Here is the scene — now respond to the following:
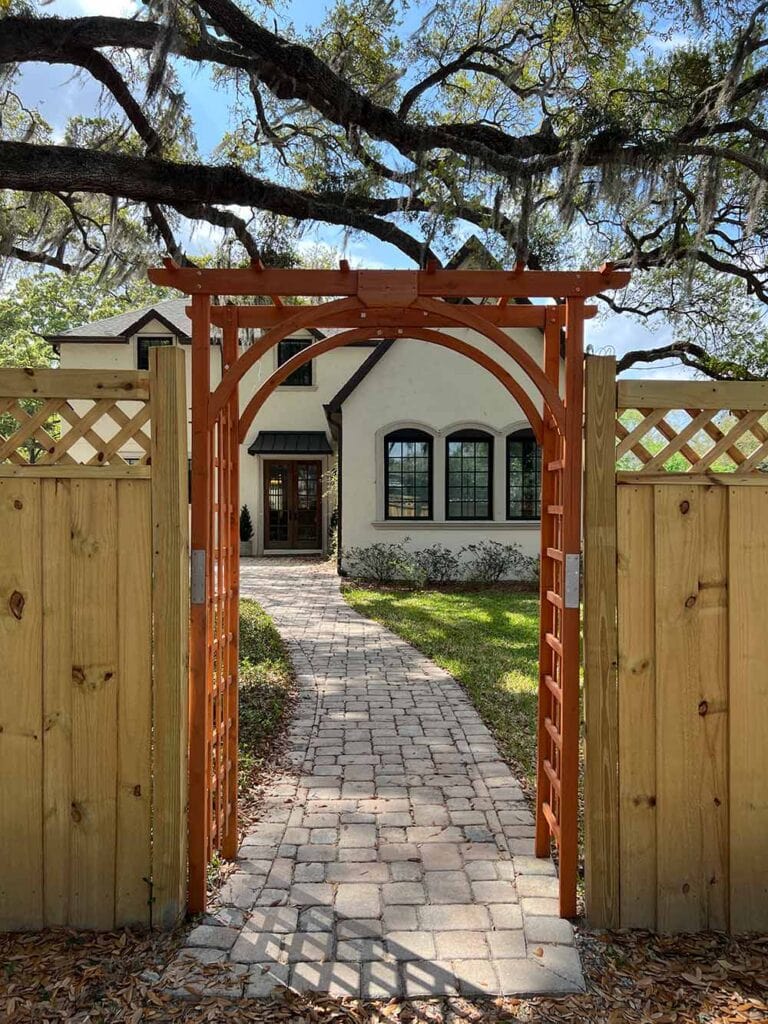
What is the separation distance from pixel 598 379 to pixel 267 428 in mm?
16784

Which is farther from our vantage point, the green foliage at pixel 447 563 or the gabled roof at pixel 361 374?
the green foliage at pixel 447 563

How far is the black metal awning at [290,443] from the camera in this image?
18.2 m

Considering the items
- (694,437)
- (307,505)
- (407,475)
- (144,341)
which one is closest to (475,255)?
(694,437)

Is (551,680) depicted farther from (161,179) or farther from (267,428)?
(267,428)

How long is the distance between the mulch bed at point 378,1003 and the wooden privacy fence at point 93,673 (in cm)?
19

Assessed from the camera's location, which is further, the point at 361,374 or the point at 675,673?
the point at 361,374

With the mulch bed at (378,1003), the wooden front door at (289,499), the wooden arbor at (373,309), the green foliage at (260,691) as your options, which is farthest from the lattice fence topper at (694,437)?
the wooden front door at (289,499)

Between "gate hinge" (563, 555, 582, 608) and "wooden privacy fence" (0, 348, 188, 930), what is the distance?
1.59 m

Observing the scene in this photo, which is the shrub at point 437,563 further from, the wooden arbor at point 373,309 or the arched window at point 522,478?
the wooden arbor at point 373,309

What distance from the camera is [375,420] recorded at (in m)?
13.9

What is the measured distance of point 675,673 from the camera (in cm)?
280

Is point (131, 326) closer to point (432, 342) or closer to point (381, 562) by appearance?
point (381, 562)

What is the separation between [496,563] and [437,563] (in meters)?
1.19

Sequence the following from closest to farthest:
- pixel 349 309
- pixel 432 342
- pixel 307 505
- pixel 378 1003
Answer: pixel 378 1003 → pixel 349 309 → pixel 432 342 → pixel 307 505
